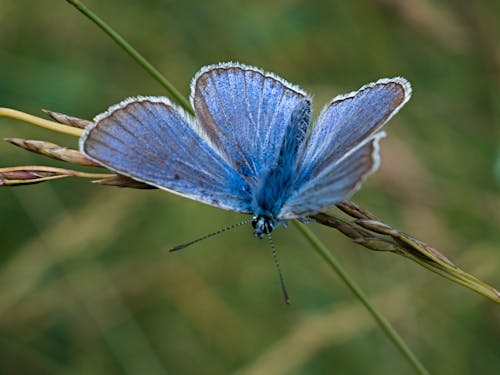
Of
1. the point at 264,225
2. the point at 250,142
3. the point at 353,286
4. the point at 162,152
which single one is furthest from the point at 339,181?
the point at 250,142

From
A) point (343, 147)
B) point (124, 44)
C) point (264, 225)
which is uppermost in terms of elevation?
point (124, 44)

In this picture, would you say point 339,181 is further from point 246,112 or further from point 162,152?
point 246,112

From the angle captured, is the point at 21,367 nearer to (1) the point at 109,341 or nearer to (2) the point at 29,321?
(2) the point at 29,321

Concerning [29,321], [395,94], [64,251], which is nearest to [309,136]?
[395,94]

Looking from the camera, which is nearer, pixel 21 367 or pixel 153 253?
pixel 21 367

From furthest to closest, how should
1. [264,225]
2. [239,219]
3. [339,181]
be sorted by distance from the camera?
[239,219] < [264,225] < [339,181]

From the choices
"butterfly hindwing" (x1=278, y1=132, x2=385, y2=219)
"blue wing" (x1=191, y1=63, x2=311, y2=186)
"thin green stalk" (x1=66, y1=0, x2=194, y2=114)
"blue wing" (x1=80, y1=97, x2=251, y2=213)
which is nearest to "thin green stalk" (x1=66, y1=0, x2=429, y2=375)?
"thin green stalk" (x1=66, y1=0, x2=194, y2=114)

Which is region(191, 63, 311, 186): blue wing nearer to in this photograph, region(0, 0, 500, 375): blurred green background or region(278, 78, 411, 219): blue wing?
region(278, 78, 411, 219): blue wing
